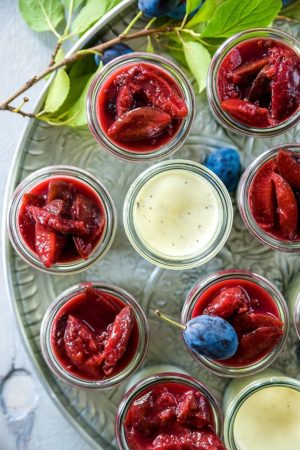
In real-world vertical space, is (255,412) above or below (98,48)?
below

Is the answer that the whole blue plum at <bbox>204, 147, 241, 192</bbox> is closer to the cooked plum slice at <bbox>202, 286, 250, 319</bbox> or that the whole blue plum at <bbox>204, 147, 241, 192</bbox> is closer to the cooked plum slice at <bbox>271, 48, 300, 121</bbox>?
the cooked plum slice at <bbox>271, 48, 300, 121</bbox>

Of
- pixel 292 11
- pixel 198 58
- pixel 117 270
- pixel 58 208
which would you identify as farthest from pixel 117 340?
pixel 292 11

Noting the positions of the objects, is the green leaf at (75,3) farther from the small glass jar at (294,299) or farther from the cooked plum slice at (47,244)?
the small glass jar at (294,299)

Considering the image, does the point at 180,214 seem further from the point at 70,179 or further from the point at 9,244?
the point at 9,244

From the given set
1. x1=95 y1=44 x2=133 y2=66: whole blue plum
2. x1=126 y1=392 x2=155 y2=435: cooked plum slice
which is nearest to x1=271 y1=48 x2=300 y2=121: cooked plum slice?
x1=95 y1=44 x2=133 y2=66: whole blue plum

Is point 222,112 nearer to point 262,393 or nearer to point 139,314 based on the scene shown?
point 139,314

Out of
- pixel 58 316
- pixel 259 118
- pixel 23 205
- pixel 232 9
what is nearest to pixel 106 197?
pixel 23 205
